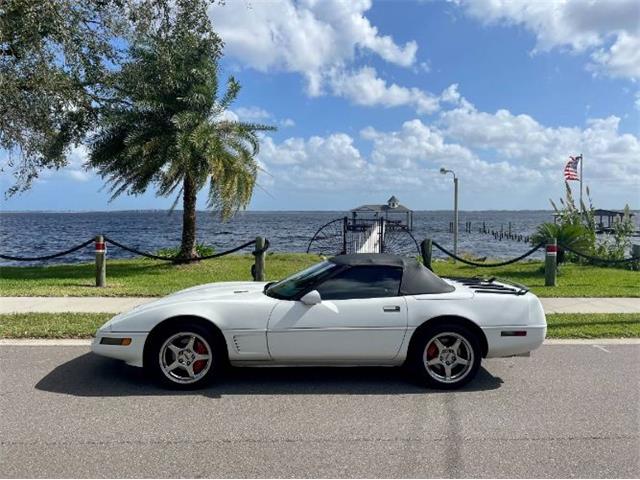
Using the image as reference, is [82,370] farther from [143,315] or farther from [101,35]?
[101,35]

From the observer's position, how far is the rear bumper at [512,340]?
5348 mm

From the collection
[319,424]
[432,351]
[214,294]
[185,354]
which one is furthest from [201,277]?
[319,424]

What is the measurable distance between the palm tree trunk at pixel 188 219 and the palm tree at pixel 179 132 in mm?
29

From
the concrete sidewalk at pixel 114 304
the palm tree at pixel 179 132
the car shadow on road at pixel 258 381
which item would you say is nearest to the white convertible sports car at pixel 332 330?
the car shadow on road at pixel 258 381

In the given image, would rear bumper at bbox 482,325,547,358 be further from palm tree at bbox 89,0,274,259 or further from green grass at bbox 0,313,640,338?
palm tree at bbox 89,0,274,259

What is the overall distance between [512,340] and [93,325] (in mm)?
5364

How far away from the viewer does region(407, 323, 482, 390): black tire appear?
5207 millimetres

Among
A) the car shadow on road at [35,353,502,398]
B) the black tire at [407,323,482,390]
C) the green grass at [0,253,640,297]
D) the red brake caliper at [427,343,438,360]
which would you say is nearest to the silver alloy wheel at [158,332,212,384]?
the car shadow on road at [35,353,502,398]

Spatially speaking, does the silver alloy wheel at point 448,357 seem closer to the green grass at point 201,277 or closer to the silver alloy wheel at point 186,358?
the silver alloy wheel at point 186,358

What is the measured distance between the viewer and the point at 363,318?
5.20 m

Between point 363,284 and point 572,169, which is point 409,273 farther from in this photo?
point 572,169

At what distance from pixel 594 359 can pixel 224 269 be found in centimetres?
1048

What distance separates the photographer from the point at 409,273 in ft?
18.3

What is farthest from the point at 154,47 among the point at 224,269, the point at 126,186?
the point at 224,269
